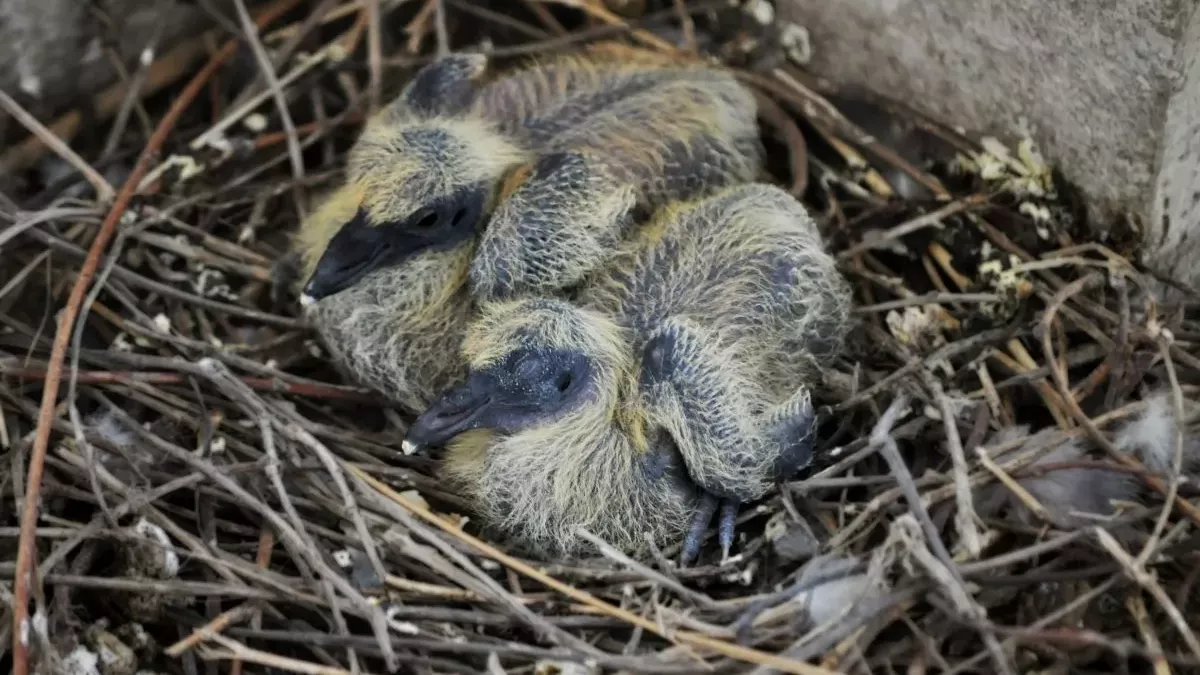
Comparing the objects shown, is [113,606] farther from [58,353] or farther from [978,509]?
[978,509]

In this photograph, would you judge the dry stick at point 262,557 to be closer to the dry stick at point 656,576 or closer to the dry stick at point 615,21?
the dry stick at point 656,576

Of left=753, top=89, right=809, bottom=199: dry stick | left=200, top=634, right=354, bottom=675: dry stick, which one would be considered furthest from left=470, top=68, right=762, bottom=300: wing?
left=200, top=634, right=354, bottom=675: dry stick

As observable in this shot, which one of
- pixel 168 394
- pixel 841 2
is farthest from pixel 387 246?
pixel 841 2

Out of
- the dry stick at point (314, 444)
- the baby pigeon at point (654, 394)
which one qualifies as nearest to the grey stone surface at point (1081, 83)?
the baby pigeon at point (654, 394)

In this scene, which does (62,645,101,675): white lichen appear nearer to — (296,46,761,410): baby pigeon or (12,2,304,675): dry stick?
(12,2,304,675): dry stick

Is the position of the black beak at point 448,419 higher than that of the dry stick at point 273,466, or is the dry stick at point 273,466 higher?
the black beak at point 448,419

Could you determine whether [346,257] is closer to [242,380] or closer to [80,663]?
[242,380]
